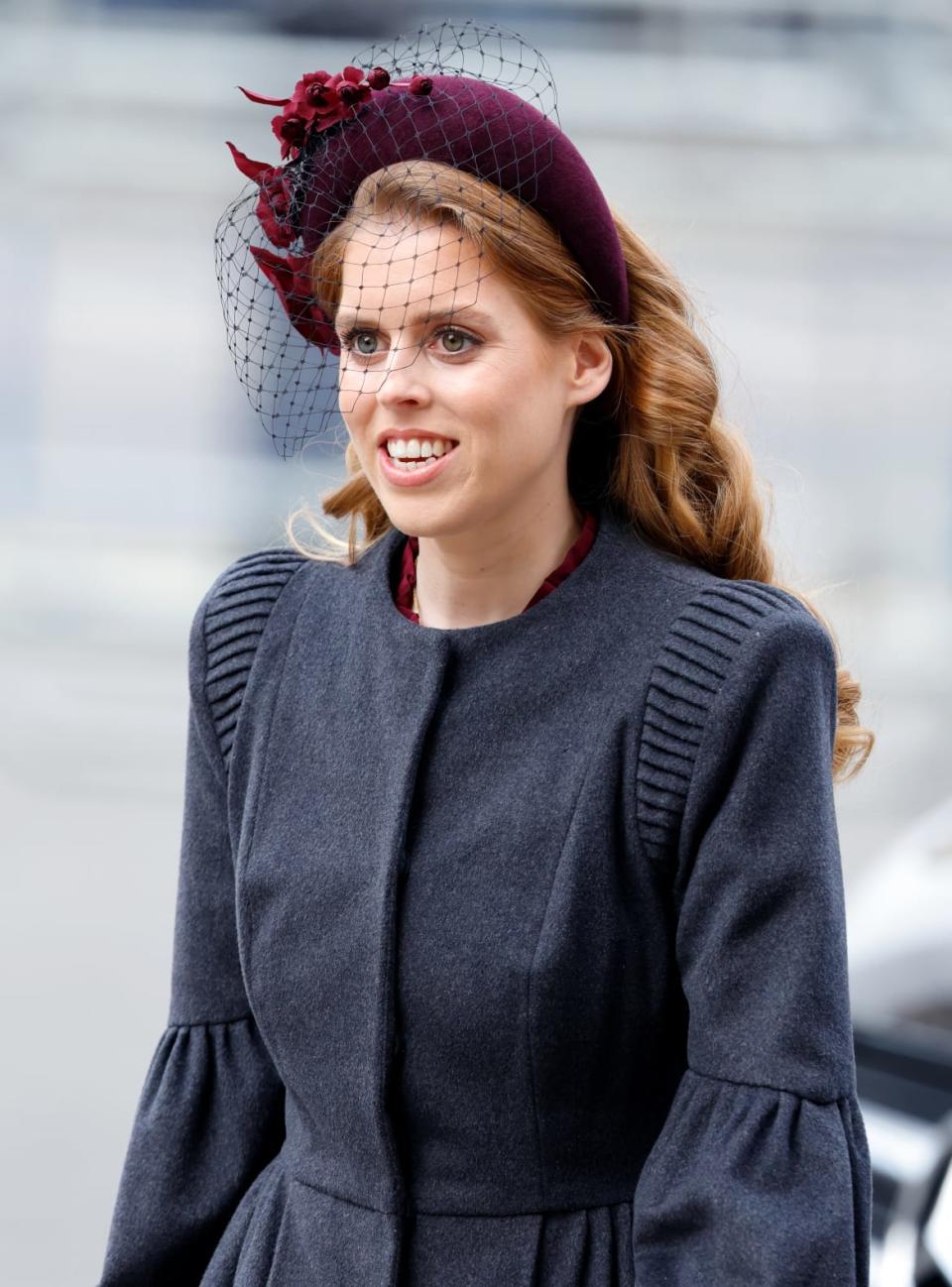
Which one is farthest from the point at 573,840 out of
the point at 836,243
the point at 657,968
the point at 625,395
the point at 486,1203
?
the point at 836,243

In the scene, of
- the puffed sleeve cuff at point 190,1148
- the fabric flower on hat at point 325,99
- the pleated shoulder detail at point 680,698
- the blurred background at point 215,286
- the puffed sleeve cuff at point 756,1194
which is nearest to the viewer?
the puffed sleeve cuff at point 756,1194

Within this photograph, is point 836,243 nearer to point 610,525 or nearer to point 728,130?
point 728,130

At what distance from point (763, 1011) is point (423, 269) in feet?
2.19

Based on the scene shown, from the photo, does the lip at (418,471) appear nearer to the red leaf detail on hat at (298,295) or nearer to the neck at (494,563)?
the neck at (494,563)

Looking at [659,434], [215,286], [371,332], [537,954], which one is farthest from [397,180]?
[215,286]

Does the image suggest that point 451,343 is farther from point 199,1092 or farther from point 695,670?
point 199,1092

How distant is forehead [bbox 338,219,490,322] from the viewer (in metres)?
1.57

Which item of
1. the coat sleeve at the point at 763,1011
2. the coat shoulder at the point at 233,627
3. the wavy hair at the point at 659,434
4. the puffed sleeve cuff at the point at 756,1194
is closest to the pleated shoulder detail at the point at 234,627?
the coat shoulder at the point at 233,627

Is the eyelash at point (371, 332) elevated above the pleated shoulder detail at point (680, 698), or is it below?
above

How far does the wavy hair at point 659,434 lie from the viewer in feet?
5.40

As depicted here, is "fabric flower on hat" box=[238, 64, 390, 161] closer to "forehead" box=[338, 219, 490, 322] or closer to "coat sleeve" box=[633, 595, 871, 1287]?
"forehead" box=[338, 219, 490, 322]

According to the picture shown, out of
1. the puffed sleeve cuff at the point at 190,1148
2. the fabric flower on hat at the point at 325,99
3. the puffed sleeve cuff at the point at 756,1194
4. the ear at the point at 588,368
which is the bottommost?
the puffed sleeve cuff at the point at 190,1148

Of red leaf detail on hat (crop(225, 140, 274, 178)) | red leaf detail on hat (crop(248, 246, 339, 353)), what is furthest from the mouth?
red leaf detail on hat (crop(225, 140, 274, 178))

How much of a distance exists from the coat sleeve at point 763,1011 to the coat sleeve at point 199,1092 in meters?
0.43
